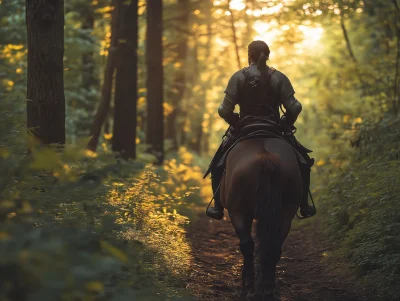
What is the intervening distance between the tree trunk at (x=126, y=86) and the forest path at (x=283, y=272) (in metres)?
4.23

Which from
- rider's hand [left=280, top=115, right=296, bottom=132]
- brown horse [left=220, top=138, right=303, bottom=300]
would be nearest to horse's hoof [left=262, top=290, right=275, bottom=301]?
brown horse [left=220, top=138, right=303, bottom=300]

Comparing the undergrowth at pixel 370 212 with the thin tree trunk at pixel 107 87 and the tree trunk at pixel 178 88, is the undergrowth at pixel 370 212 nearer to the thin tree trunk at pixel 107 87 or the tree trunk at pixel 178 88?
the thin tree trunk at pixel 107 87

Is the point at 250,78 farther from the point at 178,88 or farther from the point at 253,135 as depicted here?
the point at 178,88

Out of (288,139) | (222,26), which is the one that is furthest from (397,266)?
(222,26)

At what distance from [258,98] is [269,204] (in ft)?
6.00

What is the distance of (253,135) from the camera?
733 centimetres

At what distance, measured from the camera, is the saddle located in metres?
7.38

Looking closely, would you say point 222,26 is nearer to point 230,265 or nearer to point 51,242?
point 230,265

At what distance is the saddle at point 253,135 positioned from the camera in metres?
7.38

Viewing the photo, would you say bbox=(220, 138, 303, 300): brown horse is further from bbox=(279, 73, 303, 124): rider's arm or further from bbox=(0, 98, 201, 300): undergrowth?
bbox=(0, 98, 201, 300): undergrowth

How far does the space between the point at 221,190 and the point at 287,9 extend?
13981mm

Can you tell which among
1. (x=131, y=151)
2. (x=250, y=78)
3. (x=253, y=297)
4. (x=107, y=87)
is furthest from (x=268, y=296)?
(x=131, y=151)

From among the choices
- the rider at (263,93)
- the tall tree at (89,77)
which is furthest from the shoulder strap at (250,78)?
the tall tree at (89,77)

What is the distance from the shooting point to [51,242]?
3119mm
